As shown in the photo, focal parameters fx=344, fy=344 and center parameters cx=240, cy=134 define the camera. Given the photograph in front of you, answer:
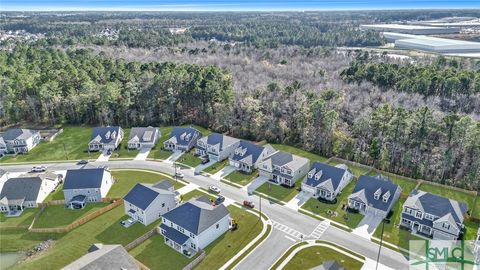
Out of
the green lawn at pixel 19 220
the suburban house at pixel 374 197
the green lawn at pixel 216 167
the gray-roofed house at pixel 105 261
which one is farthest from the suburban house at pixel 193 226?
the green lawn at pixel 19 220

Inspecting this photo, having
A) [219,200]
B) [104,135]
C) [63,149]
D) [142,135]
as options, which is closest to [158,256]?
[219,200]

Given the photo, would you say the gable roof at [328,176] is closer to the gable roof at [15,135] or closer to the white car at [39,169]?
the white car at [39,169]

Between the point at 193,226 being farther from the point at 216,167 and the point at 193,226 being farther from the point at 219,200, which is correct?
the point at 216,167

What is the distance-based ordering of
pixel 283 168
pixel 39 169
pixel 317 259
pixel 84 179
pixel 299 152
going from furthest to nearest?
pixel 299 152 < pixel 39 169 < pixel 283 168 < pixel 84 179 < pixel 317 259

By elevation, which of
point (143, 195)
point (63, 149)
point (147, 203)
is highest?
point (143, 195)

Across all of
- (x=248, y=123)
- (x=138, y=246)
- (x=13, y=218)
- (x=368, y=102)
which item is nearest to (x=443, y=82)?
(x=368, y=102)

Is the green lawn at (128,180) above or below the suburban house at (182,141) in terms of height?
below

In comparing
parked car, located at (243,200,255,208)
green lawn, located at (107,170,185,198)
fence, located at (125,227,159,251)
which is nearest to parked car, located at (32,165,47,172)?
green lawn, located at (107,170,185,198)
